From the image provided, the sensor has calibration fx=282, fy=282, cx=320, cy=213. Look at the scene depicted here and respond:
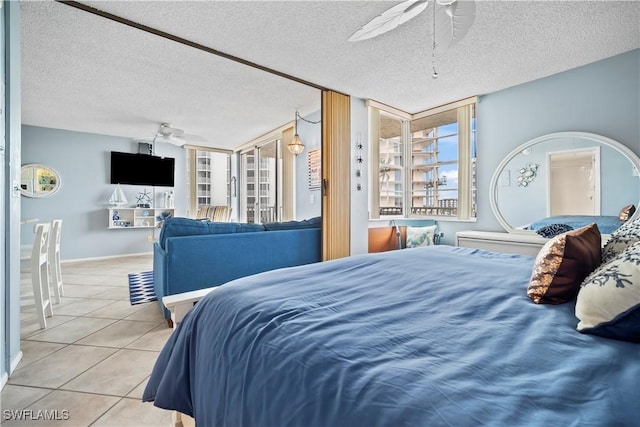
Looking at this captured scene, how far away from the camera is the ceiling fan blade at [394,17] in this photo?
1.55 metres

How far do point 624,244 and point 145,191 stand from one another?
697 centimetres

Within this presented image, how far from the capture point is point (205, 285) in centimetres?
256

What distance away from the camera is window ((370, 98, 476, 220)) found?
373 centimetres

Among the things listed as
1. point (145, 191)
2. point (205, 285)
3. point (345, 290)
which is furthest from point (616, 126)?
point (145, 191)

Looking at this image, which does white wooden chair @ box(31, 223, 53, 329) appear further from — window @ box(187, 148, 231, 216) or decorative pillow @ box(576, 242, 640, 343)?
window @ box(187, 148, 231, 216)

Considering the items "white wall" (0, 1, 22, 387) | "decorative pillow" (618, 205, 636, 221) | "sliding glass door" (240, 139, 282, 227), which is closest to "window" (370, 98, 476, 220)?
"decorative pillow" (618, 205, 636, 221)

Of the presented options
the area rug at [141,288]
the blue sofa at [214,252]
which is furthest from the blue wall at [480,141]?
the area rug at [141,288]

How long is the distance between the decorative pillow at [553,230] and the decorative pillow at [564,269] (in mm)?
2413

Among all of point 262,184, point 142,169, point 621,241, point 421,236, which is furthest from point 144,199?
point 621,241

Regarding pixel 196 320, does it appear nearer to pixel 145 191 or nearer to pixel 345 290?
pixel 345 290

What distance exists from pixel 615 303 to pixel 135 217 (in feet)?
22.5

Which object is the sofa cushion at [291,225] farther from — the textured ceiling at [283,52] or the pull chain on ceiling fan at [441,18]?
the pull chain on ceiling fan at [441,18]

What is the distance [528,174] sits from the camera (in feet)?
10.5

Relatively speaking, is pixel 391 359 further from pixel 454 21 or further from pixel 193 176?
Result: pixel 193 176
